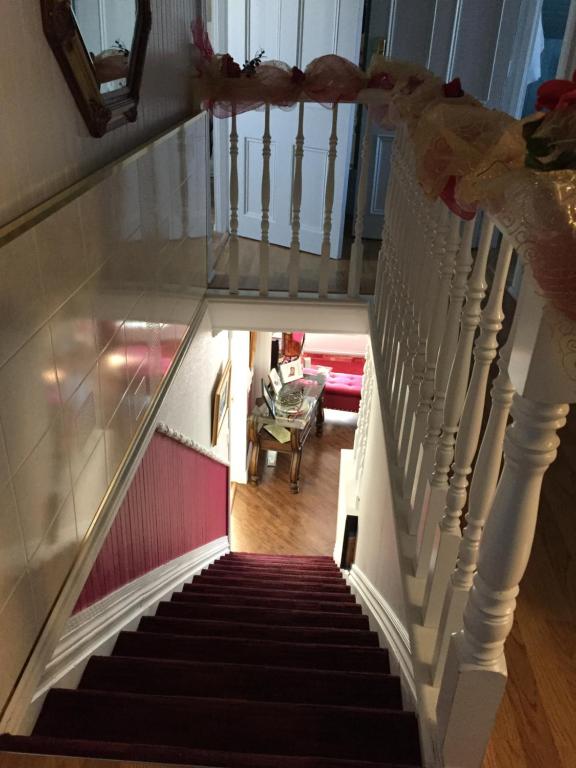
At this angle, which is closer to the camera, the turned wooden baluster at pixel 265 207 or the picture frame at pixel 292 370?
the turned wooden baluster at pixel 265 207

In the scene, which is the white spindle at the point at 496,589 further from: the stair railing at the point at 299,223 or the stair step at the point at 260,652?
the stair railing at the point at 299,223

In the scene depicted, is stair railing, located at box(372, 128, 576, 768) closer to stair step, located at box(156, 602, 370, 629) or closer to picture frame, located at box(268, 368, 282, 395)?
stair step, located at box(156, 602, 370, 629)

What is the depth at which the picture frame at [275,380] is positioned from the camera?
21.7 feet

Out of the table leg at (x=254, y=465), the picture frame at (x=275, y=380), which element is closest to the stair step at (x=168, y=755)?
the table leg at (x=254, y=465)

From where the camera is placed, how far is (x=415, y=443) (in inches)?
72.2

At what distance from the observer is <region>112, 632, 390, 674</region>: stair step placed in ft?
5.97

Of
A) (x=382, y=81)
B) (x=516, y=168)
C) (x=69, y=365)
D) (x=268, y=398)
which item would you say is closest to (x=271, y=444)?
(x=268, y=398)

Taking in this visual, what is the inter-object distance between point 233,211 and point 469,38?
2.28m

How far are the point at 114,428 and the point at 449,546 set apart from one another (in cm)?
106

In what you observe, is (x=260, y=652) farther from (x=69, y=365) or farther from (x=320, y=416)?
(x=320, y=416)

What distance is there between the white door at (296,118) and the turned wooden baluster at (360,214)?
0.67 m

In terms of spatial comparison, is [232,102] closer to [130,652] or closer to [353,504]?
[130,652]

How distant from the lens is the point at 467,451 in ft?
4.00

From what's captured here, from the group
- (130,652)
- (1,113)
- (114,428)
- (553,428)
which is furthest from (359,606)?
(1,113)
